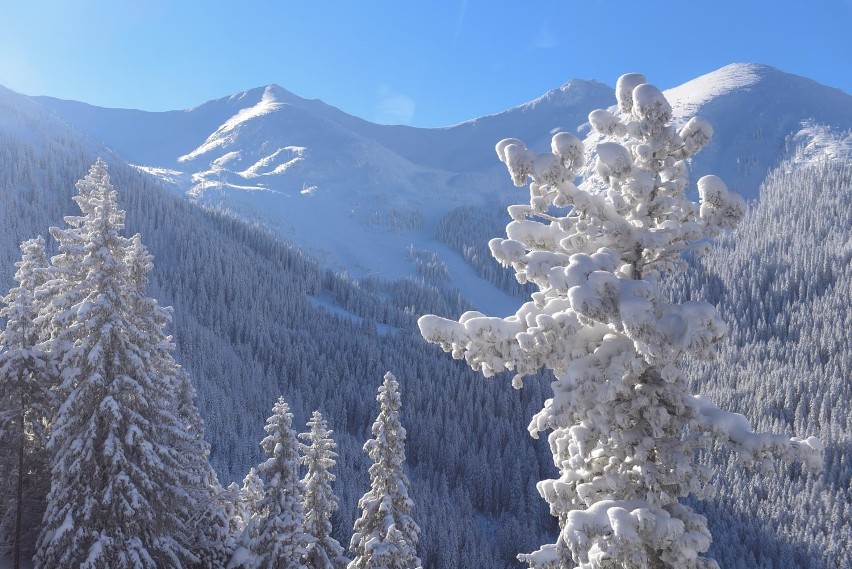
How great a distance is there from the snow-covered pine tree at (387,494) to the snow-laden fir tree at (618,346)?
42.0 ft

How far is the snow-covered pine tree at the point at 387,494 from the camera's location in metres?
20.6

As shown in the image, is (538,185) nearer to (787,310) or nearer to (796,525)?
(796,525)

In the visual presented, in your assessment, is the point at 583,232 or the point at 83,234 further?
the point at 83,234

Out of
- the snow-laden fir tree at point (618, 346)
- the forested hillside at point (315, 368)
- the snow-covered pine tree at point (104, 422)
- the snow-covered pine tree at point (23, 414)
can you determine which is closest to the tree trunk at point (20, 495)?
the snow-covered pine tree at point (23, 414)

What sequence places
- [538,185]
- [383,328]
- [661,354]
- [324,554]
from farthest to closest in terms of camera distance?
1. [383,328]
2. [324,554]
3. [538,185]
4. [661,354]

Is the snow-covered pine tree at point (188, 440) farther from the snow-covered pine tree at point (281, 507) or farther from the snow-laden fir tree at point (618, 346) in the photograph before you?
the snow-laden fir tree at point (618, 346)

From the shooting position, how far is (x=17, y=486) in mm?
20766

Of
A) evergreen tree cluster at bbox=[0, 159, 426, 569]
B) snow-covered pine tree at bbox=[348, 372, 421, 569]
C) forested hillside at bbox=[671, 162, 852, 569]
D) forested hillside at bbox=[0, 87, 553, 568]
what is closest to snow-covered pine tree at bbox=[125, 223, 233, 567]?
evergreen tree cluster at bbox=[0, 159, 426, 569]

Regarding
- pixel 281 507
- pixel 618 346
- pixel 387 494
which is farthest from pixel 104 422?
pixel 618 346

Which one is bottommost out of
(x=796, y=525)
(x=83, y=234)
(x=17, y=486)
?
(x=796, y=525)

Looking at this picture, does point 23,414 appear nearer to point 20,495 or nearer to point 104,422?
point 20,495

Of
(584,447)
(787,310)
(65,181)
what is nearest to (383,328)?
(65,181)

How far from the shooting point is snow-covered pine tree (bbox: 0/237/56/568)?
62.6 ft

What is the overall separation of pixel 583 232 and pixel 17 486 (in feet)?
73.8
